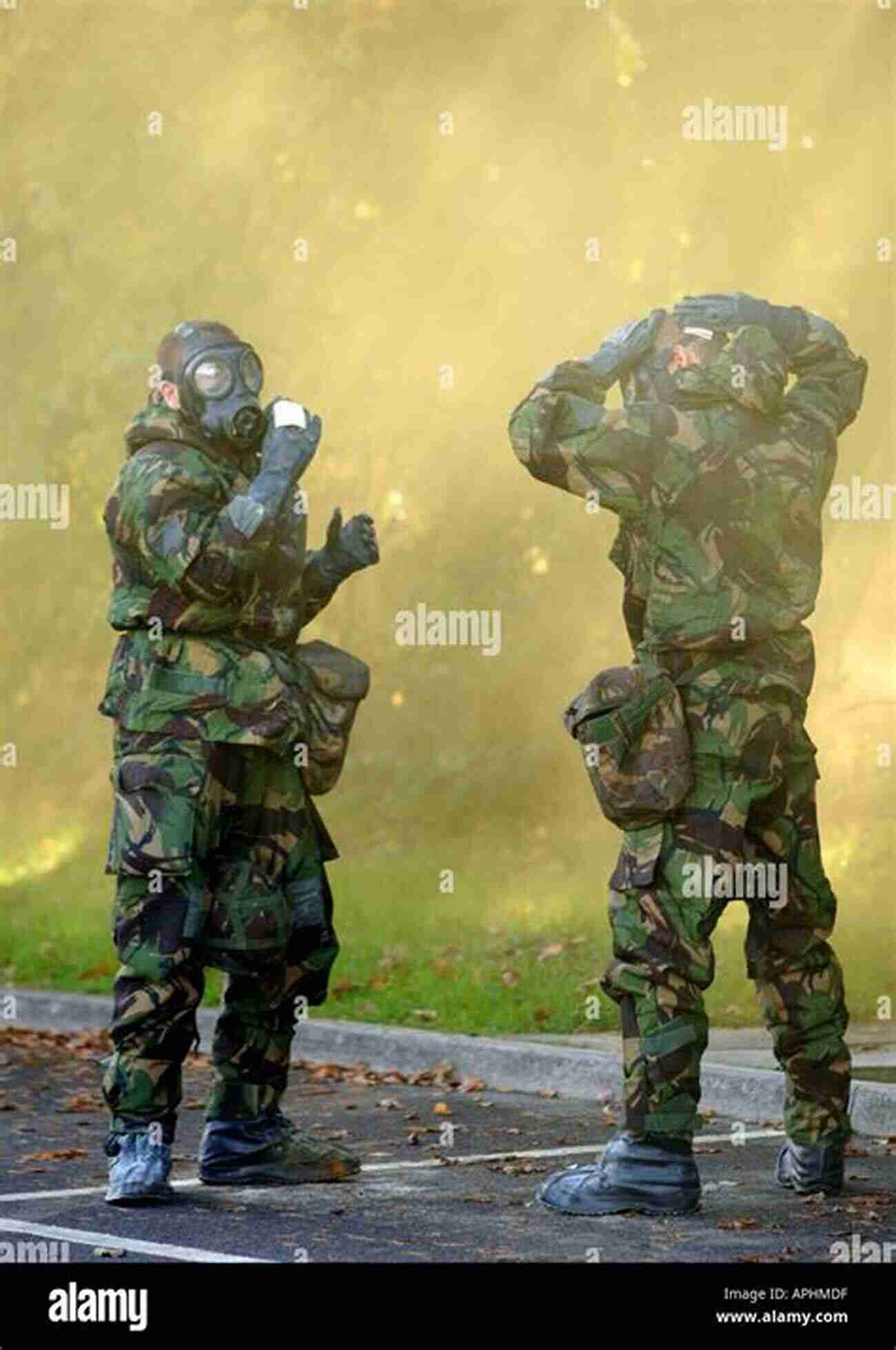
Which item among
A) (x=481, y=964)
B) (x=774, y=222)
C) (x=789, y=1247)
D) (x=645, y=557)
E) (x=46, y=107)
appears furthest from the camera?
(x=46, y=107)

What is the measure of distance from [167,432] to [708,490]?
5.13 feet

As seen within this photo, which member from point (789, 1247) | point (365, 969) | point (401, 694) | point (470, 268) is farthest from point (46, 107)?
point (789, 1247)

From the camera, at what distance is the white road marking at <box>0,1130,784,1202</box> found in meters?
8.74

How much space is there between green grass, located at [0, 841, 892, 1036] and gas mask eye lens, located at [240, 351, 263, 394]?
158 inches

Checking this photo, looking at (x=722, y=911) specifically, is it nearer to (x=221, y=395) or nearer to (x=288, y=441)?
(x=288, y=441)

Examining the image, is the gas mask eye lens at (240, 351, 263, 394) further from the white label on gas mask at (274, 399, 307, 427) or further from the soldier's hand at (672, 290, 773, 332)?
the soldier's hand at (672, 290, 773, 332)

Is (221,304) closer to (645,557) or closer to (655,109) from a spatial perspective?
(655,109)

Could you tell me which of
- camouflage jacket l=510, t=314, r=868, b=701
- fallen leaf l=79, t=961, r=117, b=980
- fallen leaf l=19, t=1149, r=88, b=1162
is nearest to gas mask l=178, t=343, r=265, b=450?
camouflage jacket l=510, t=314, r=868, b=701

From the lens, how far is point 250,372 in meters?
8.67

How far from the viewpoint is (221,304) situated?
1878 cm

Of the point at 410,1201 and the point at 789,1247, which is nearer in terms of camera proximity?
the point at 789,1247

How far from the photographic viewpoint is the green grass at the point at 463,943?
504 inches
